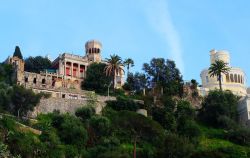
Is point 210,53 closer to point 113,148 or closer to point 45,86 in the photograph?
point 45,86

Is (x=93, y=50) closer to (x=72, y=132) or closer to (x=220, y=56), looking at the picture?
(x=220, y=56)

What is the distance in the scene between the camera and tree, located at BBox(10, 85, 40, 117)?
69.6 m

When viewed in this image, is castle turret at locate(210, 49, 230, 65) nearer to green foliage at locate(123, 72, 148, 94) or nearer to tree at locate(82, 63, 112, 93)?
green foliage at locate(123, 72, 148, 94)

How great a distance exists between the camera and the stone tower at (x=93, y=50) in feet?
317

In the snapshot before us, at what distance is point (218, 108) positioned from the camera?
81.7m

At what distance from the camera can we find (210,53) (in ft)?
332


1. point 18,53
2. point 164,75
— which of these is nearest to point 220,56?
point 164,75

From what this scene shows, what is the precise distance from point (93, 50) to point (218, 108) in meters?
24.8

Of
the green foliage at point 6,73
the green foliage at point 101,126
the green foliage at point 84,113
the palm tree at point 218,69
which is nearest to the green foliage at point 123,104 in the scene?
the green foliage at point 84,113

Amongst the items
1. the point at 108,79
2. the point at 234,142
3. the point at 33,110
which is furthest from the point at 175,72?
the point at 33,110

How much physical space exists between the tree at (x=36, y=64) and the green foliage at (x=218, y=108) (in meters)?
24.6

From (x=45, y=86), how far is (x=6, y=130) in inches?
885

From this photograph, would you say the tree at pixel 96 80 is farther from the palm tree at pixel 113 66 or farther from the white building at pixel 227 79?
the white building at pixel 227 79

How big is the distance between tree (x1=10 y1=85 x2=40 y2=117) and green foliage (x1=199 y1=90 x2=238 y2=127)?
2379 centimetres
